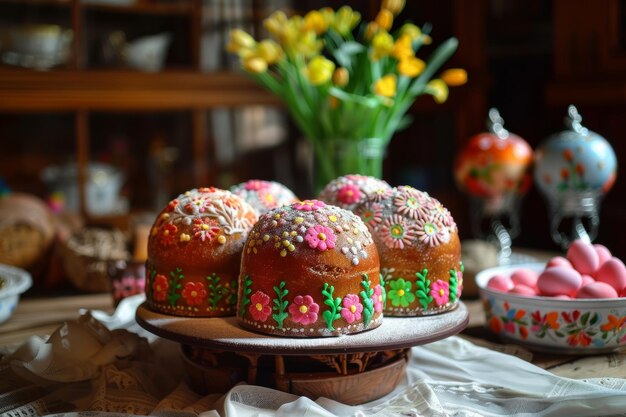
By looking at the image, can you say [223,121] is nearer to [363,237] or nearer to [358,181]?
[358,181]

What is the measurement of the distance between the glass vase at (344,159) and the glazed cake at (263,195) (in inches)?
15.9

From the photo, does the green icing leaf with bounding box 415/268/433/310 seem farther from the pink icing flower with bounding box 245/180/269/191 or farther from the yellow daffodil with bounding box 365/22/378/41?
the yellow daffodil with bounding box 365/22/378/41

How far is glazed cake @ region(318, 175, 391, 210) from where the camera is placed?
44.5 inches

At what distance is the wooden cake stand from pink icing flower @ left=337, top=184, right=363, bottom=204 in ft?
0.67

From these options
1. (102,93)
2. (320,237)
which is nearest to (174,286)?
(320,237)

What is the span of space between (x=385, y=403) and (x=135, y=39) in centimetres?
204

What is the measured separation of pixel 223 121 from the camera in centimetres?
287

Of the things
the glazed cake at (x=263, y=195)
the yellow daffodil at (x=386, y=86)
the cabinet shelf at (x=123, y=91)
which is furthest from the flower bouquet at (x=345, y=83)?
the cabinet shelf at (x=123, y=91)

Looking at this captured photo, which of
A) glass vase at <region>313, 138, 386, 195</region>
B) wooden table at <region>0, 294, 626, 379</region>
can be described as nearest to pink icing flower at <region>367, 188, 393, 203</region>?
wooden table at <region>0, 294, 626, 379</region>

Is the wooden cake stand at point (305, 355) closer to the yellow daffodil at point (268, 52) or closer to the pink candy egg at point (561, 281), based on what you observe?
the pink candy egg at point (561, 281)

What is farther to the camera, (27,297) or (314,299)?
(27,297)

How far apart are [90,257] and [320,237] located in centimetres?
85

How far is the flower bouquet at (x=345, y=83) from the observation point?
163cm

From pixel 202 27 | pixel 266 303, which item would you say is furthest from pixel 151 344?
pixel 202 27
